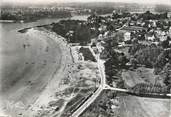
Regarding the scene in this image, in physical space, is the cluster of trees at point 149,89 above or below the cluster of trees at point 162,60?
below

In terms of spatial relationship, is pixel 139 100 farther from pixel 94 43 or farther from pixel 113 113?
pixel 94 43

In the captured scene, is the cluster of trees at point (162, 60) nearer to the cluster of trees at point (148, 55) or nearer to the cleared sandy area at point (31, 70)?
the cluster of trees at point (148, 55)

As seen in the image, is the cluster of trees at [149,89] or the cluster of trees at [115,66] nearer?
the cluster of trees at [149,89]

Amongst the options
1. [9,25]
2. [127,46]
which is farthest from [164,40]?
[9,25]

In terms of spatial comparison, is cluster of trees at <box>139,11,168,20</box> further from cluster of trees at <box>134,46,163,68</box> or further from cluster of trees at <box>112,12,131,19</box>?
cluster of trees at <box>134,46,163,68</box>

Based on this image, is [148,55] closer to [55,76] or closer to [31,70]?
[55,76]

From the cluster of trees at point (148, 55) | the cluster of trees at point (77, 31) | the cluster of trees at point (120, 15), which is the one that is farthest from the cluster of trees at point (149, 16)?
the cluster of trees at point (77, 31)
